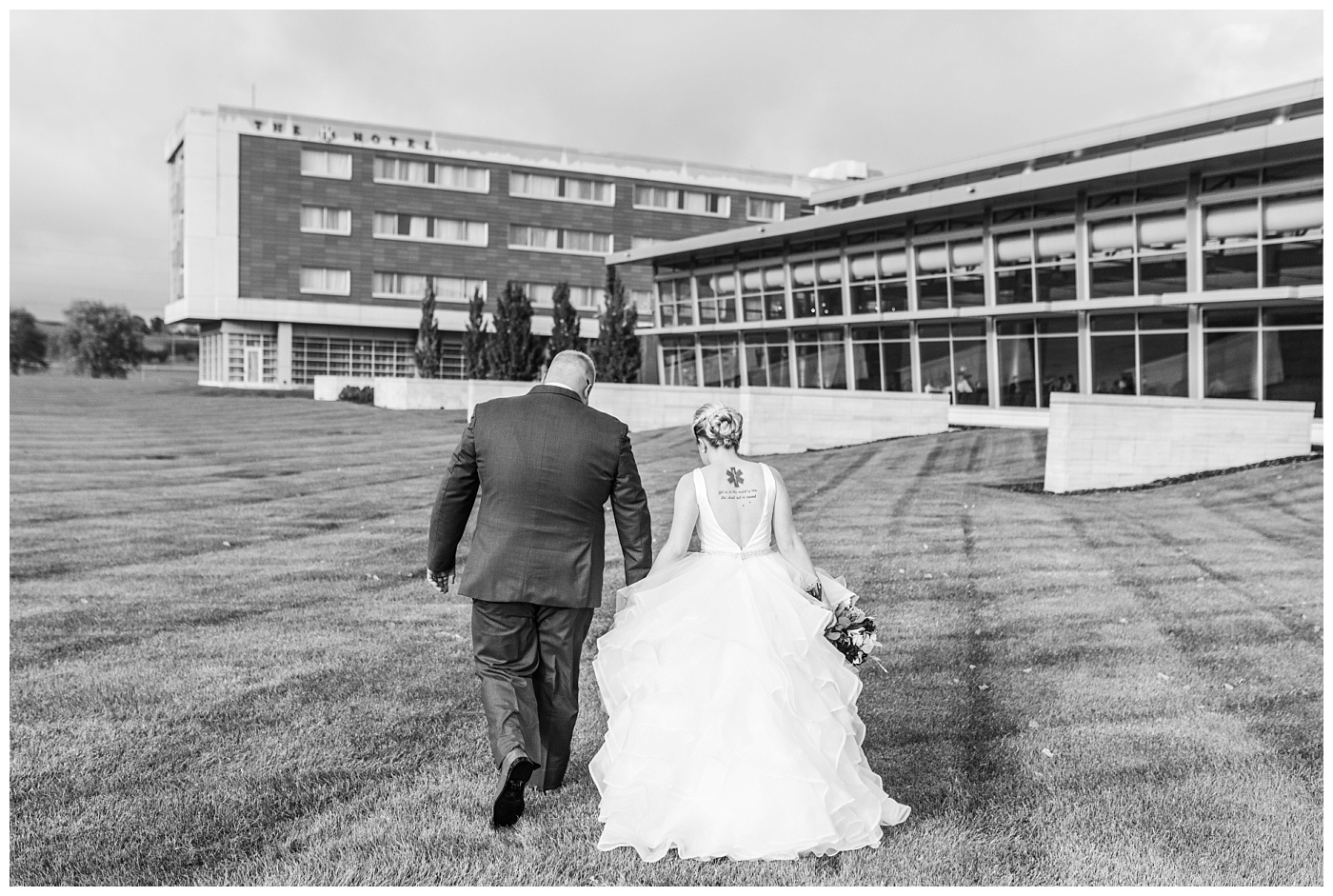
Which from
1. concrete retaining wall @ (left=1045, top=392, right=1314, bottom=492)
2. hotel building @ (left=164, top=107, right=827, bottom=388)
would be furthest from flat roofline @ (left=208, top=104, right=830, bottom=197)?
concrete retaining wall @ (left=1045, top=392, right=1314, bottom=492)

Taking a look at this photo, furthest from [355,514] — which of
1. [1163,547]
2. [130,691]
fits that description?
[1163,547]

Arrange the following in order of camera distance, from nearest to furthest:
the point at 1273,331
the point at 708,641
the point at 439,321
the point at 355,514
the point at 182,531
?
the point at 708,641
the point at 182,531
the point at 355,514
the point at 1273,331
the point at 439,321

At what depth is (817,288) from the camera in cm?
3850

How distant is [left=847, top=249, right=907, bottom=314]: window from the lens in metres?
35.2

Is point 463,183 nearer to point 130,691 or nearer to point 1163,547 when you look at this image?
point 1163,547

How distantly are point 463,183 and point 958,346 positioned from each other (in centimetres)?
3481

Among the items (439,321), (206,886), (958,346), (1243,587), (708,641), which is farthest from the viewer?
(439,321)

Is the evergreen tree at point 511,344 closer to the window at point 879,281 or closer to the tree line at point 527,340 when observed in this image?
the tree line at point 527,340

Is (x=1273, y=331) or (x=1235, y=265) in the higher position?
(x=1235, y=265)

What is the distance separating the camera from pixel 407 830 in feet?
15.4

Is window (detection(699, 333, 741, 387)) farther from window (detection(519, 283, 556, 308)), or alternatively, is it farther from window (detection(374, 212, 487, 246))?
window (detection(374, 212, 487, 246))

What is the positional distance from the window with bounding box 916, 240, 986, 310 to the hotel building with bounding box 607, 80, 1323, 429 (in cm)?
5

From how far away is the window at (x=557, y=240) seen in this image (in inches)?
2403

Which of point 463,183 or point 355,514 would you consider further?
point 463,183
